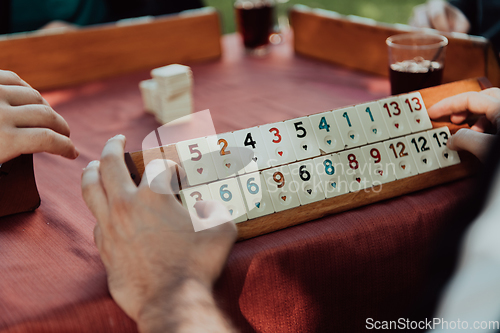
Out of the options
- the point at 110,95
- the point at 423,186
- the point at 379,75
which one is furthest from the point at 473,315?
the point at 110,95

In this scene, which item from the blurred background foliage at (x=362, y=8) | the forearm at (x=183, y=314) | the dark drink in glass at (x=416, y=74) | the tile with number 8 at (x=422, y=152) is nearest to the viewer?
the forearm at (x=183, y=314)

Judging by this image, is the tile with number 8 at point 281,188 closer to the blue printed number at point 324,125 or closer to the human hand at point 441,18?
the blue printed number at point 324,125

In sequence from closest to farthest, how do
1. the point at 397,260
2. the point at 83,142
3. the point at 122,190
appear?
1. the point at 122,190
2. the point at 397,260
3. the point at 83,142

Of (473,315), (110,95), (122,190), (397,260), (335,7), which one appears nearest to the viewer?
(473,315)

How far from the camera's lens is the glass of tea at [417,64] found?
0.91m

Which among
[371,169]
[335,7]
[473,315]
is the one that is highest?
[473,315]

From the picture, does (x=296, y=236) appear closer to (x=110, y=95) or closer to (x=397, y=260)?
(x=397, y=260)

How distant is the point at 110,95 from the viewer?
133 cm

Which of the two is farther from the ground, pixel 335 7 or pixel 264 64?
pixel 264 64

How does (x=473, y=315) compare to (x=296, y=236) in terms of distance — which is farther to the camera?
(x=296, y=236)

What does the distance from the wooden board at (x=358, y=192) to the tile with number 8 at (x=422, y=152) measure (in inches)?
0.5

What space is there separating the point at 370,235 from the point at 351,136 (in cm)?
17

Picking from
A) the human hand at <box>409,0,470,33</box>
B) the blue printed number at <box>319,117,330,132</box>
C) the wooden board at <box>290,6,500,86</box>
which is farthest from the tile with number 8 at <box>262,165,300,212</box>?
the human hand at <box>409,0,470,33</box>

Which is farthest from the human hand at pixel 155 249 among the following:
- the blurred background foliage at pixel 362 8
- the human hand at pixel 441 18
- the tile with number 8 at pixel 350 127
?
the blurred background foliage at pixel 362 8
